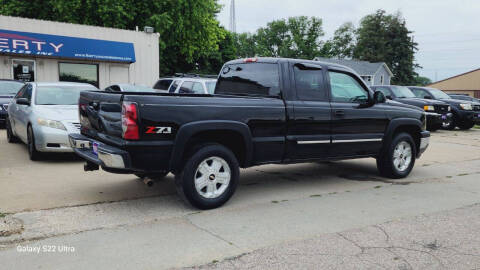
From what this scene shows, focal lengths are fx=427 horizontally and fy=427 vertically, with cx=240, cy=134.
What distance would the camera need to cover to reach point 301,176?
7.41 meters

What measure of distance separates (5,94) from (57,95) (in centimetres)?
590

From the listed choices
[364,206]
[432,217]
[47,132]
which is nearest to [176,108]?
[364,206]

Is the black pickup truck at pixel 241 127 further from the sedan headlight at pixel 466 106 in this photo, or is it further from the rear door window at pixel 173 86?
the sedan headlight at pixel 466 106

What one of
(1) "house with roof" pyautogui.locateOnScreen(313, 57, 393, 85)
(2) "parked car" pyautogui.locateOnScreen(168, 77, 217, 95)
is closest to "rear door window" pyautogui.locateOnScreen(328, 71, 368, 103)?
(2) "parked car" pyautogui.locateOnScreen(168, 77, 217, 95)

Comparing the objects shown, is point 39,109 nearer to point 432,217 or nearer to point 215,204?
point 215,204

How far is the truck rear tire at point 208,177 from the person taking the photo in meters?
4.96

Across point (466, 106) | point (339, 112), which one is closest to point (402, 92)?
point (466, 106)

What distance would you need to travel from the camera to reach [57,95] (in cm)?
897

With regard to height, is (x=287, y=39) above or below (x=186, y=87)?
above

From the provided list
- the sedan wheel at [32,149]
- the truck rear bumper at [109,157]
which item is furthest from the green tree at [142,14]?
the truck rear bumper at [109,157]

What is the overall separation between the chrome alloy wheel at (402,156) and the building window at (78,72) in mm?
16219

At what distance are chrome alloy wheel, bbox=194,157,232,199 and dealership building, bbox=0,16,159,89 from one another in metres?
15.6

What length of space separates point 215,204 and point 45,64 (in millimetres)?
16504

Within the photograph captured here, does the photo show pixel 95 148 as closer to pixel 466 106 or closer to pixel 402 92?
pixel 402 92
